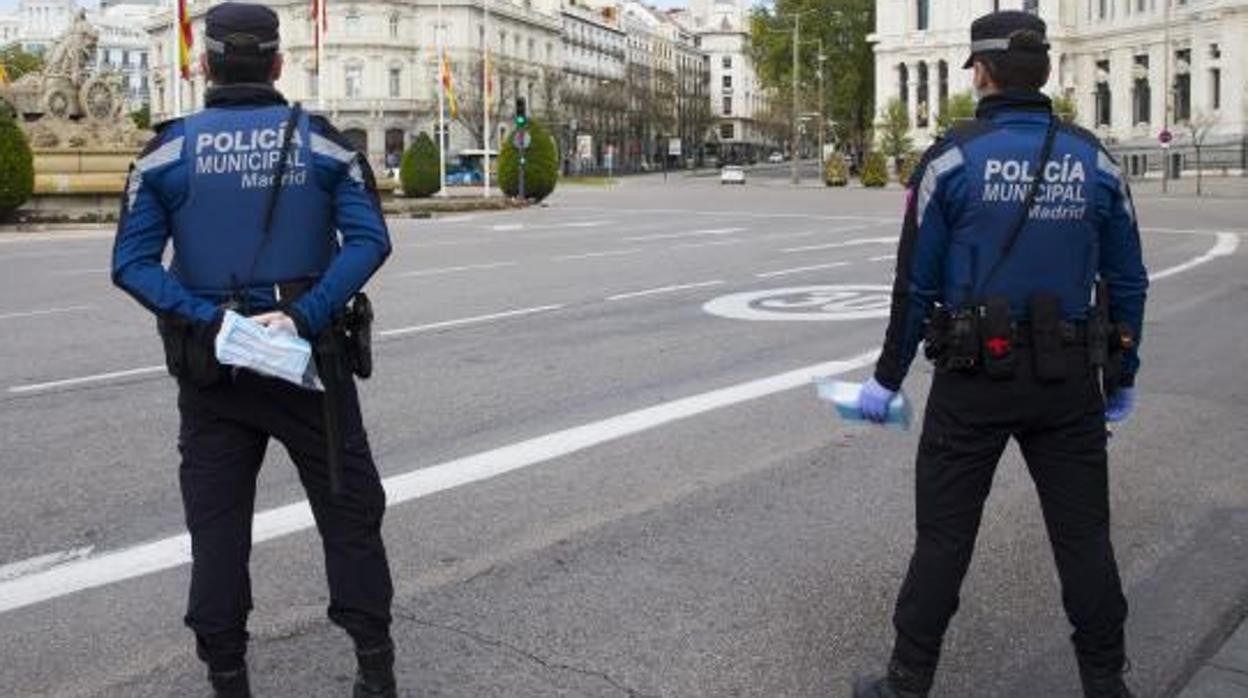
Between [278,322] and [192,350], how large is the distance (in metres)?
0.25

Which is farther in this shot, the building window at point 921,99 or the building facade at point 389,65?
the building facade at point 389,65

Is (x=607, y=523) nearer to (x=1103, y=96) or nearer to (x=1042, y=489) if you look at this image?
(x=1042, y=489)

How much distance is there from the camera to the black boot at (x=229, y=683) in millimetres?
3744

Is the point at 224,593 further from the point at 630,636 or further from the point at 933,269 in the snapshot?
the point at 933,269

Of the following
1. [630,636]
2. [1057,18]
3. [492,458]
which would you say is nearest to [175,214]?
[630,636]

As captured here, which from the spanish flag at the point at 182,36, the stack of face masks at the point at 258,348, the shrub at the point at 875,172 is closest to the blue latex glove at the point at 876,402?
the stack of face masks at the point at 258,348

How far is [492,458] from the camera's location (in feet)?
23.3

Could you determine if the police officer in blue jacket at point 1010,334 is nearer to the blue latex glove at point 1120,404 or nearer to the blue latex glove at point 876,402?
the blue latex glove at point 876,402

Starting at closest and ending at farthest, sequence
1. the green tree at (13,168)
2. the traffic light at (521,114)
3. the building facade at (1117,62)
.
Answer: the green tree at (13,168), the traffic light at (521,114), the building facade at (1117,62)

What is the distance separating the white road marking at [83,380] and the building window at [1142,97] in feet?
304

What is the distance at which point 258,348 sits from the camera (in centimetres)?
347

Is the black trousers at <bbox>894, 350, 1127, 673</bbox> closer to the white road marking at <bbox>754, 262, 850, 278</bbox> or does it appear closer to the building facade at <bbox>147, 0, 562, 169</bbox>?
the white road marking at <bbox>754, 262, 850, 278</bbox>

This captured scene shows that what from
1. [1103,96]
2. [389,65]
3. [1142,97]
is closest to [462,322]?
[1142,97]

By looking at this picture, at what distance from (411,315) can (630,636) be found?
8.95 metres
